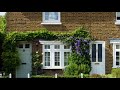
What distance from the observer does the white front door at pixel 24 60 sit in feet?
78.0

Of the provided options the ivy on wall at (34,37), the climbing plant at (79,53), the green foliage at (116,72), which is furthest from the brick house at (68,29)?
the green foliage at (116,72)

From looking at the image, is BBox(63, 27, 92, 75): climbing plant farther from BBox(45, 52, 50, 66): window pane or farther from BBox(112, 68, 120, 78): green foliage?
BBox(112, 68, 120, 78): green foliage

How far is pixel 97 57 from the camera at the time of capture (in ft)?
78.4

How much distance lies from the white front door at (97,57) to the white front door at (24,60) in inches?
140

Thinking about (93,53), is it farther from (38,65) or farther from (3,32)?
(3,32)

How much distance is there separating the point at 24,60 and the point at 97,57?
13.7 ft

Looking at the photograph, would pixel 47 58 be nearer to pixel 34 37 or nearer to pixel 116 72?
pixel 34 37

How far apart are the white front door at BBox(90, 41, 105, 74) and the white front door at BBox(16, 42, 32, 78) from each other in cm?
356

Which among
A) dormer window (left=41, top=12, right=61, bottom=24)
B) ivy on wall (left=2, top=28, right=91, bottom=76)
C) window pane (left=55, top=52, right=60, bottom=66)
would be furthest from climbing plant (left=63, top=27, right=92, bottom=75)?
dormer window (left=41, top=12, right=61, bottom=24)

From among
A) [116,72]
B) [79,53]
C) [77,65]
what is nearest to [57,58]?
[79,53]

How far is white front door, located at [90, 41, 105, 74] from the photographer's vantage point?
2377 centimetres

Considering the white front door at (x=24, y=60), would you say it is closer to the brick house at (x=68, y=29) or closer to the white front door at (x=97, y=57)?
the brick house at (x=68, y=29)
